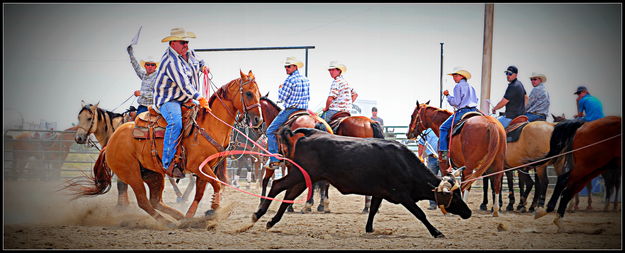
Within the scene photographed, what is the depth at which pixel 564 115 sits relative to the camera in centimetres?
1220

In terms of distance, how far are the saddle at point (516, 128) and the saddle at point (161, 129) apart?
245 inches

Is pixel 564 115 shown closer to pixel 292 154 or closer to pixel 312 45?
pixel 312 45

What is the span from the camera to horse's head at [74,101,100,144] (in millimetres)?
10664

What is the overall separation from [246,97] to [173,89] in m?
0.97

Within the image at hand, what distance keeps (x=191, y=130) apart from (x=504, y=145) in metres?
5.07

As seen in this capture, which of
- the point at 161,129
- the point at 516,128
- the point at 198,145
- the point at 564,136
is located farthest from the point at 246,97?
the point at 516,128

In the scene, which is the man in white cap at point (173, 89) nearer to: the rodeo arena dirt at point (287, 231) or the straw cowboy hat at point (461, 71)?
the rodeo arena dirt at point (287, 231)

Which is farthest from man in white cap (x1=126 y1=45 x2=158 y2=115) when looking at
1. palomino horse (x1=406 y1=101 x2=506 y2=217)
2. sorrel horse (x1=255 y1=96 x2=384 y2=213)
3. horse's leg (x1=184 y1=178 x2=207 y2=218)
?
palomino horse (x1=406 y1=101 x2=506 y2=217)

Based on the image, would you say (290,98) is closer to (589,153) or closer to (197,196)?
(197,196)

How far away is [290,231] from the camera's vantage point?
7430 mm

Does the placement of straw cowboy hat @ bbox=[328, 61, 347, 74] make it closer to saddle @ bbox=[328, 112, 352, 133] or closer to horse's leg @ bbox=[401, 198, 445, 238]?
saddle @ bbox=[328, 112, 352, 133]

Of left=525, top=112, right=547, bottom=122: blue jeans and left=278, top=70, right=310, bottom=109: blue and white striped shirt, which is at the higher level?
left=278, top=70, right=310, bottom=109: blue and white striped shirt

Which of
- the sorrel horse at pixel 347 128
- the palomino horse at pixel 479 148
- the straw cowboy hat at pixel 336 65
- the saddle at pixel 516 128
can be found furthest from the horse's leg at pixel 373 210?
Answer: the saddle at pixel 516 128

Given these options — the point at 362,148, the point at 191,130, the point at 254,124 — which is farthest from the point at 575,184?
the point at 191,130
